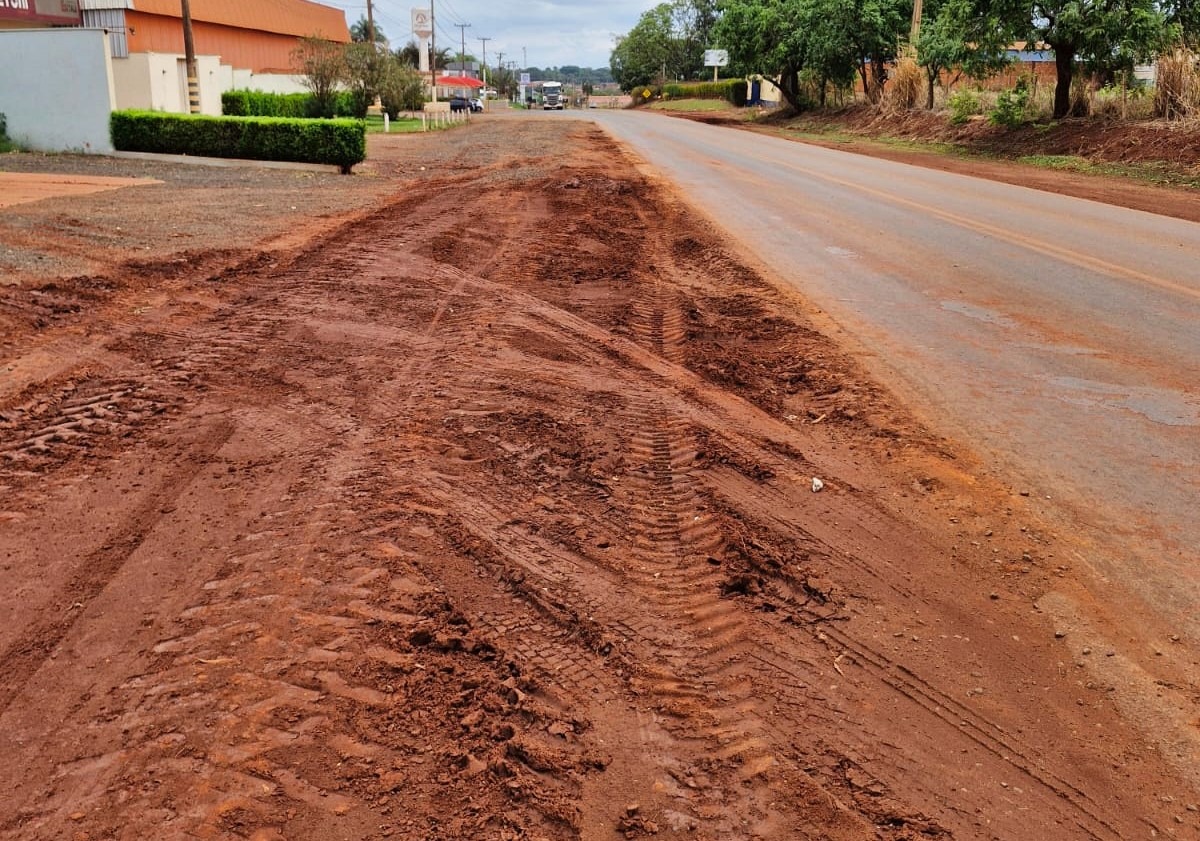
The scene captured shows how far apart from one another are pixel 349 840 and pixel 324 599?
50.8 inches

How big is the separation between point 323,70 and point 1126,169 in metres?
28.1

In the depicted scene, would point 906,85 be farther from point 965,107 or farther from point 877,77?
point 965,107

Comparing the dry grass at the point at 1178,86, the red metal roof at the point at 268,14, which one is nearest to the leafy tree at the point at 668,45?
the red metal roof at the point at 268,14

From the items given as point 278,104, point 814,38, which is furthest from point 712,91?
point 278,104

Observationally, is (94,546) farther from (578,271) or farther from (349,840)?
(578,271)

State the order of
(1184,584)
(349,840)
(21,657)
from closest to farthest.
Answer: (349,840), (21,657), (1184,584)

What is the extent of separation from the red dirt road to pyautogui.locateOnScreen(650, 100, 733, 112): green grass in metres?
71.4

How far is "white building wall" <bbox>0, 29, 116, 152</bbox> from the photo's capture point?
2456 centimetres

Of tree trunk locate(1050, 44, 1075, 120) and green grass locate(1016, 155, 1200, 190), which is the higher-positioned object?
tree trunk locate(1050, 44, 1075, 120)

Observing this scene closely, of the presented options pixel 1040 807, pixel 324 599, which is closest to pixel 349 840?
pixel 324 599

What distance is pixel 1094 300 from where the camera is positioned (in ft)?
29.5

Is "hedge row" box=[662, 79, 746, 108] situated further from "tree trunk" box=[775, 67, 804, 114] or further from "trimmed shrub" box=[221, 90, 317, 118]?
"trimmed shrub" box=[221, 90, 317, 118]

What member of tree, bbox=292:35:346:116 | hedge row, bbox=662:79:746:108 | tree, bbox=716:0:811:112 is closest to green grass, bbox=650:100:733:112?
hedge row, bbox=662:79:746:108

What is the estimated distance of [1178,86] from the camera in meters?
23.6
